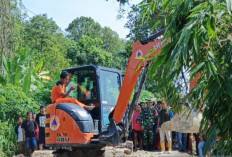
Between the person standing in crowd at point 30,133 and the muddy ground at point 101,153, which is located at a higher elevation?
the person standing in crowd at point 30,133

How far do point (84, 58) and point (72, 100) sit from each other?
25504 millimetres

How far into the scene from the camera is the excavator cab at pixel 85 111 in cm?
959

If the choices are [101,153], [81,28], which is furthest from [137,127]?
[81,28]

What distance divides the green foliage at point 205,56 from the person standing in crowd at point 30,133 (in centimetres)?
923

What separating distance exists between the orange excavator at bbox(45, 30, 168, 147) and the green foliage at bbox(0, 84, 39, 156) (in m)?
3.53

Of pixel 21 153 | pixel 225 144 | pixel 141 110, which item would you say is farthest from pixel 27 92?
pixel 225 144

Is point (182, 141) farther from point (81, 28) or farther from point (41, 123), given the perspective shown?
point (81, 28)

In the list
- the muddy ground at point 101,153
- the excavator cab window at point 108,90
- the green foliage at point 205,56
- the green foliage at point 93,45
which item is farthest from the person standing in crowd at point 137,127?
the green foliage at point 93,45

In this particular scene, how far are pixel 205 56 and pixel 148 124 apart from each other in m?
9.90

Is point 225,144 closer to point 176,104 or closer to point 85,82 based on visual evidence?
point 176,104

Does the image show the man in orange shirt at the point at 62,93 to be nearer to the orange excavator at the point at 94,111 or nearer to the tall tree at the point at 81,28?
the orange excavator at the point at 94,111

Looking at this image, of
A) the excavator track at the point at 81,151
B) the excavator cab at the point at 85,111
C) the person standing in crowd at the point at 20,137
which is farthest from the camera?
the person standing in crowd at the point at 20,137

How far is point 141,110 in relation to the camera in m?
14.1

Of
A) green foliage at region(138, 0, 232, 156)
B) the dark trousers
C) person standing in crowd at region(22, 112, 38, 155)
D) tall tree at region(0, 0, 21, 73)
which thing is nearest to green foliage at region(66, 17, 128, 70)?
tall tree at region(0, 0, 21, 73)
